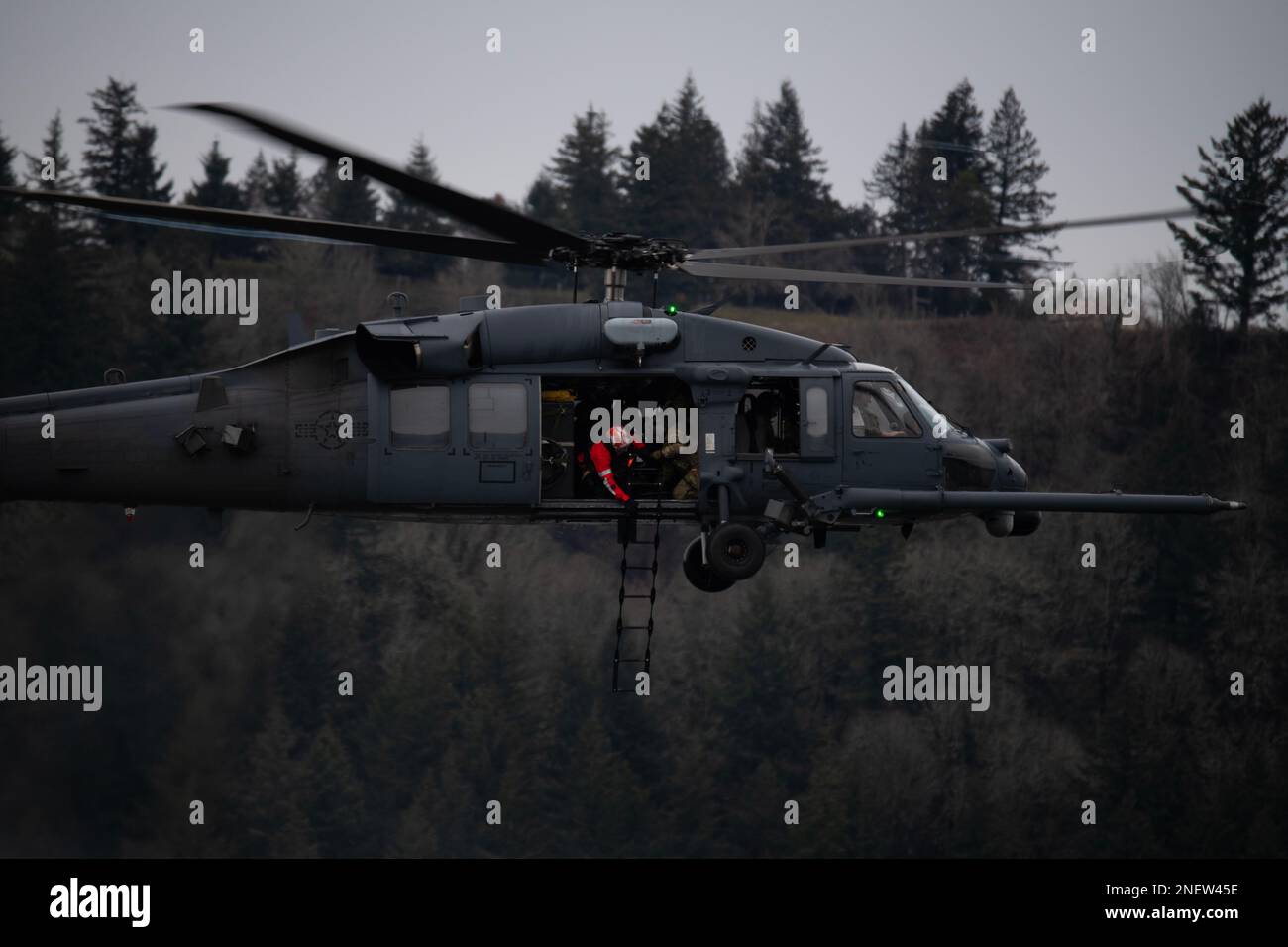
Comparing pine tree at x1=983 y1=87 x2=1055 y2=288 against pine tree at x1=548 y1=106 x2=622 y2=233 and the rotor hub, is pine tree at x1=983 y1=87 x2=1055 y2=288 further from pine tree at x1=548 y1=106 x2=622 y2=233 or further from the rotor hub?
the rotor hub

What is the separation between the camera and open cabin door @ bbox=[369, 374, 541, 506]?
1817cm

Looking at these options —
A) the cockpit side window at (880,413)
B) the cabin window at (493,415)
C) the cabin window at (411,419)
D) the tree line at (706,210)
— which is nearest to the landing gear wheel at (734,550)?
the cockpit side window at (880,413)

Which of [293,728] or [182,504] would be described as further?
[293,728]

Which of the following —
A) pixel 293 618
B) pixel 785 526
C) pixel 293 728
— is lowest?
pixel 293 728

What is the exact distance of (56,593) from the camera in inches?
1720

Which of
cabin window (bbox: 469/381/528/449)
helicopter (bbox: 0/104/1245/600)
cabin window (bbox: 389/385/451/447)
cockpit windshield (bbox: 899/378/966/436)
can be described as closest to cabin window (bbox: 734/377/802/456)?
helicopter (bbox: 0/104/1245/600)

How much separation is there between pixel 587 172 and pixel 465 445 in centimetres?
8429

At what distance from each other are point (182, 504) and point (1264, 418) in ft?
237

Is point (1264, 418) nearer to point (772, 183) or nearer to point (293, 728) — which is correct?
point (772, 183)

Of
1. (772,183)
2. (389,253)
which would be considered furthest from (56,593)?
(772,183)

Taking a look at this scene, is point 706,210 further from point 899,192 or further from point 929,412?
point 929,412

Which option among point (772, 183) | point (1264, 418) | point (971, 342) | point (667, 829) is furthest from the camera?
point (772, 183)
